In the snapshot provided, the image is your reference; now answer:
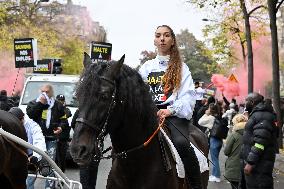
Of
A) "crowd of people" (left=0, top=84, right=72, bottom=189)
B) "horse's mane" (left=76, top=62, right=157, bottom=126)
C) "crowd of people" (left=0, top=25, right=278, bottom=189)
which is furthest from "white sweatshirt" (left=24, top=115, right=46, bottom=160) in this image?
"horse's mane" (left=76, top=62, right=157, bottom=126)

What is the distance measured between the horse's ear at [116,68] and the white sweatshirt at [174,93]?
1086 millimetres

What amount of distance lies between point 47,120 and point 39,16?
1335 inches

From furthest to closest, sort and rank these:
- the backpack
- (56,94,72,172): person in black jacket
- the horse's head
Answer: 1. the backpack
2. (56,94,72,172): person in black jacket
3. the horse's head

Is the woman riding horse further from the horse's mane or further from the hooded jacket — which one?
the hooded jacket

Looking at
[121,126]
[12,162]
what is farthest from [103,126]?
[12,162]

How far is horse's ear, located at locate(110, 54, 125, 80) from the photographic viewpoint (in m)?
4.68

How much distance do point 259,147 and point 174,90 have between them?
3549mm

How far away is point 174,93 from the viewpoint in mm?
5766

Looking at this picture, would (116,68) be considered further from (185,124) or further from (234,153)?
(234,153)

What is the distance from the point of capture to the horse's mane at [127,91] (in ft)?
14.8

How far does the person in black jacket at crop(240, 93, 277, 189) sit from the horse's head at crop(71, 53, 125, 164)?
15.5ft

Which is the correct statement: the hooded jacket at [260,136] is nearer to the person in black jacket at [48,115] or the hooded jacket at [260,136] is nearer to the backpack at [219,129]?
the person in black jacket at [48,115]

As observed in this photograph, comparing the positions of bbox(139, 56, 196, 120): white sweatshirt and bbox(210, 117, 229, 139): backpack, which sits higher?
bbox(139, 56, 196, 120): white sweatshirt

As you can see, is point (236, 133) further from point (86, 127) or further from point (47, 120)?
point (86, 127)
